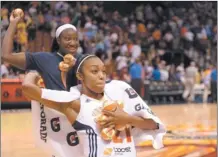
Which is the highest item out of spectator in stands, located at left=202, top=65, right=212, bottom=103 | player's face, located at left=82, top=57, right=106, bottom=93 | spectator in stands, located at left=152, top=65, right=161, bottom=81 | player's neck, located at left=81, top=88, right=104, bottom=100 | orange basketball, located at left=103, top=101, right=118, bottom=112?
player's face, located at left=82, top=57, right=106, bottom=93

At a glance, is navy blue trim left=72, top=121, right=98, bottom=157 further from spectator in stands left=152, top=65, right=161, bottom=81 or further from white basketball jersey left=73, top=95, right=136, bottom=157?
spectator in stands left=152, top=65, right=161, bottom=81

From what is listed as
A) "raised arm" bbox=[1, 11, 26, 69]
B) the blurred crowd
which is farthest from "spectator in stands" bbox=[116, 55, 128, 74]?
"raised arm" bbox=[1, 11, 26, 69]

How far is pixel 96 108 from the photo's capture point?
131 inches

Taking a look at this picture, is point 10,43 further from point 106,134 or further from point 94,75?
point 106,134

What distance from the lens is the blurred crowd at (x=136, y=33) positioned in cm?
1720

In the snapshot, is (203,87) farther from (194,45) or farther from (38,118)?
(38,118)

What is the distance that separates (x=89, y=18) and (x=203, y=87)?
505cm

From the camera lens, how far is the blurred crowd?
1720 centimetres

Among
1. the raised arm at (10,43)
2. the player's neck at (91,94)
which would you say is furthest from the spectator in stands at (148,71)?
the player's neck at (91,94)

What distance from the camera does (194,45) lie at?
70.8 feet

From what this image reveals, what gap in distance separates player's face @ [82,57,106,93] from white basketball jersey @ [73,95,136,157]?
0.33 ft

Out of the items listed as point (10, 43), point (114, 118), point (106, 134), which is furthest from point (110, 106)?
point (10, 43)

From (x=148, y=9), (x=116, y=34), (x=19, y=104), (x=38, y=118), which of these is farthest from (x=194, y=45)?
(x=38, y=118)

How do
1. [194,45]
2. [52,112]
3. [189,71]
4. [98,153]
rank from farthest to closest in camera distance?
[194,45]
[189,71]
[52,112]
[98,153]
